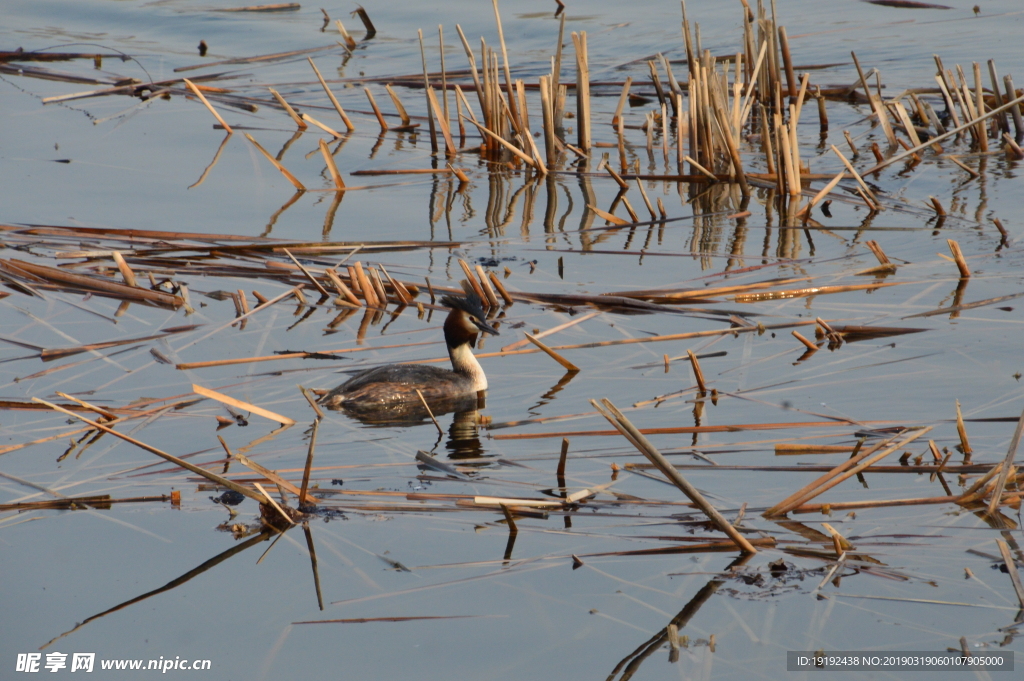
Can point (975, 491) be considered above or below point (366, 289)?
below

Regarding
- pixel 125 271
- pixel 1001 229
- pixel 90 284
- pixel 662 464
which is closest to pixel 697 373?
pixel 662 464

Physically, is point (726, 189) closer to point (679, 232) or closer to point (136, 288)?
point (679, 232)

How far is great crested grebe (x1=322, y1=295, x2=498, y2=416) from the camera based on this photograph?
247 inches

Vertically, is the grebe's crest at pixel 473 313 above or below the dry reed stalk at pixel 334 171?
below

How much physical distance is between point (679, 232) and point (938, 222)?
6.74 feet

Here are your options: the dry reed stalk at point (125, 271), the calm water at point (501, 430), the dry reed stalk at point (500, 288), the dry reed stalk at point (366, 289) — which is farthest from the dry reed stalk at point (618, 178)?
the dry reed stalk at point (125, 271)

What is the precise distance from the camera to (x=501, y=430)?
599 centimetres

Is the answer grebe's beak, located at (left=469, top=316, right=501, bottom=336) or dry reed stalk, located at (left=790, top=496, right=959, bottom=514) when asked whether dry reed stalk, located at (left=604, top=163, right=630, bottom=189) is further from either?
dry reed stalk, located at (left=790, top=496, right=959, bottom=514)

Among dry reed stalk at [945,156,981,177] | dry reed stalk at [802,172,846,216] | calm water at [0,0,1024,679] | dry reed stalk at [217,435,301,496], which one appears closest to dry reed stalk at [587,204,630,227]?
calm water at [0,0,1024,679]

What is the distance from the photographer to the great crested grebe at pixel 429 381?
627 cm

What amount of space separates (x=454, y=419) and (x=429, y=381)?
0.28 metres

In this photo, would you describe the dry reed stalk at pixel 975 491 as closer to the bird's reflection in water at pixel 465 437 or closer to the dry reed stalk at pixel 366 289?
the bird's reflection in water at pixel 465 437

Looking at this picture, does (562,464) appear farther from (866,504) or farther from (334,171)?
(334,171)

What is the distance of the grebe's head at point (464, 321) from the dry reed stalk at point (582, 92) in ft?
13.9
